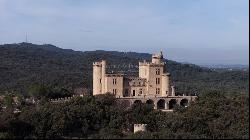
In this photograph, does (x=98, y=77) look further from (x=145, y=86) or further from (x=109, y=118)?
(x=109, y=118)

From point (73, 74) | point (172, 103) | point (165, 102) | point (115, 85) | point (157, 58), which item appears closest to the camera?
point (115, 85)

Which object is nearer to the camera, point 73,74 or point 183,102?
point 183,102

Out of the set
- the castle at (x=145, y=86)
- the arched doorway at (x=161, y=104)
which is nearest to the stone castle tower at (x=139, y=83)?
the castle at (x=145, y=86)

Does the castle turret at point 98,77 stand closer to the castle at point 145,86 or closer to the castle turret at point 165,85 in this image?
the castle at point 145,86

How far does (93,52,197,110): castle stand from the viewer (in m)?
61.4

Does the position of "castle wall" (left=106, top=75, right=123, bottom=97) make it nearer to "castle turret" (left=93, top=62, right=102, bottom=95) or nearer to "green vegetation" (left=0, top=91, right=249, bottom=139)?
"castle turret" (left=93, top=62, right=102, bottom=95)

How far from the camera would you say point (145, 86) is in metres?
62.8

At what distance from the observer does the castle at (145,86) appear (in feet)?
202

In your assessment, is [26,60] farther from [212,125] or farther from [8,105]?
[212,125]

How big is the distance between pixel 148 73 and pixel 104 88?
454 centimetres

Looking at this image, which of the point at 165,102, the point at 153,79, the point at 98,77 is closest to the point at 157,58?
the point at 153,79

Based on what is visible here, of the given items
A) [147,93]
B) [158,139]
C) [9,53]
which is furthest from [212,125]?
[9,53]

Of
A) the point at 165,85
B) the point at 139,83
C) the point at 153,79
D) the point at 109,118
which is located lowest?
the point at 109,118

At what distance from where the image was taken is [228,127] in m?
48.8
